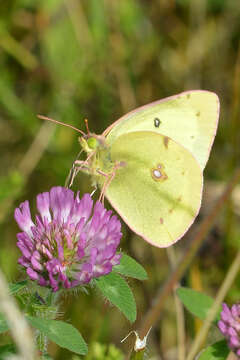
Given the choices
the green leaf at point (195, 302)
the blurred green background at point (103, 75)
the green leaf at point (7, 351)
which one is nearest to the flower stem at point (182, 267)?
the green leaf at point (195, 302)

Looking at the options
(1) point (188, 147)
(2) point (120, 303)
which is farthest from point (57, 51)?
(2) point (120, 303)

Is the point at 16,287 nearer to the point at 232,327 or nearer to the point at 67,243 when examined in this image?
the point at 67,243

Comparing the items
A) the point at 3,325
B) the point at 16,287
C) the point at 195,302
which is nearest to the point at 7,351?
the point at 3,325

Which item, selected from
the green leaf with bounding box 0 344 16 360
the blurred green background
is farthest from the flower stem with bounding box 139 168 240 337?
the blurred green background

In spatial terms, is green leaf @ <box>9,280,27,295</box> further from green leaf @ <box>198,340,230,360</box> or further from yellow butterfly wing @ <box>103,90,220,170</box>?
yellow butterfly wing @ <box>103,90,220,170</box>

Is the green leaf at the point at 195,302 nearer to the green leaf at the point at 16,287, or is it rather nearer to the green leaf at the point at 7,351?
the green leaf at the point at 16,287

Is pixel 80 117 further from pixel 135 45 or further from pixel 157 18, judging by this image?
pixel 157 18
